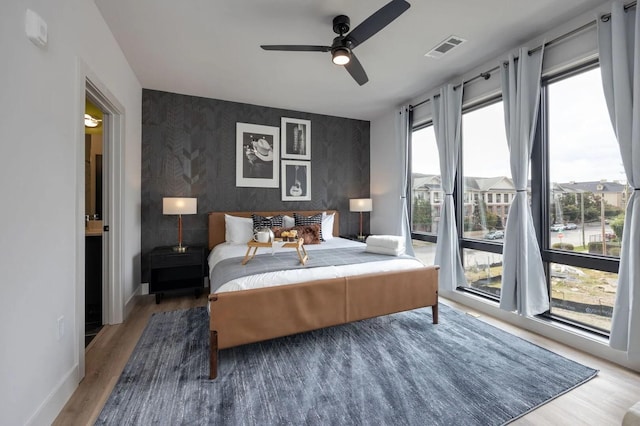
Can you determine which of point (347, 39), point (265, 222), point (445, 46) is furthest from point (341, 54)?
point (265, 222)

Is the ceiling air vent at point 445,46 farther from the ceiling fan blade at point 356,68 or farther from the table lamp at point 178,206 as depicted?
the table lamp at point 178,206

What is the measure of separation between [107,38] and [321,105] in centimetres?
278

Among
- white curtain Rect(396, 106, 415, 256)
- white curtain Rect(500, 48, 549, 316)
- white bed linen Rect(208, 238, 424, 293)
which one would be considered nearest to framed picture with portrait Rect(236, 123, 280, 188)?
white bed linen Rect(208, 238, 424, 293)

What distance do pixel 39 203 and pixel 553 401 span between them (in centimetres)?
323

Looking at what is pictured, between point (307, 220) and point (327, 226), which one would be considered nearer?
point (307, 220)

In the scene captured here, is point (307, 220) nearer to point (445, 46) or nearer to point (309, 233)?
point (309, 233)

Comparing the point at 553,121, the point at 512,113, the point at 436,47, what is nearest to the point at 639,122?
the point at 553,121

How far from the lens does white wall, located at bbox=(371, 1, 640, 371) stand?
7.55ft

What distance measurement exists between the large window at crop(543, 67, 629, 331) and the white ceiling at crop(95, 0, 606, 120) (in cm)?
72

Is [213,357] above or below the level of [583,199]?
below

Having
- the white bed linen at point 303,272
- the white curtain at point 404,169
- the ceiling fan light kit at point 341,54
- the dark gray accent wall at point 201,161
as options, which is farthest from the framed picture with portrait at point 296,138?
the ceiling fan light kit at point 341,54

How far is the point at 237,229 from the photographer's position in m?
3.93

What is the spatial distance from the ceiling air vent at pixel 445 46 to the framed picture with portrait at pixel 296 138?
2304 mm

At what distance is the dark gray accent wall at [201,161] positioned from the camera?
3.84 metres
